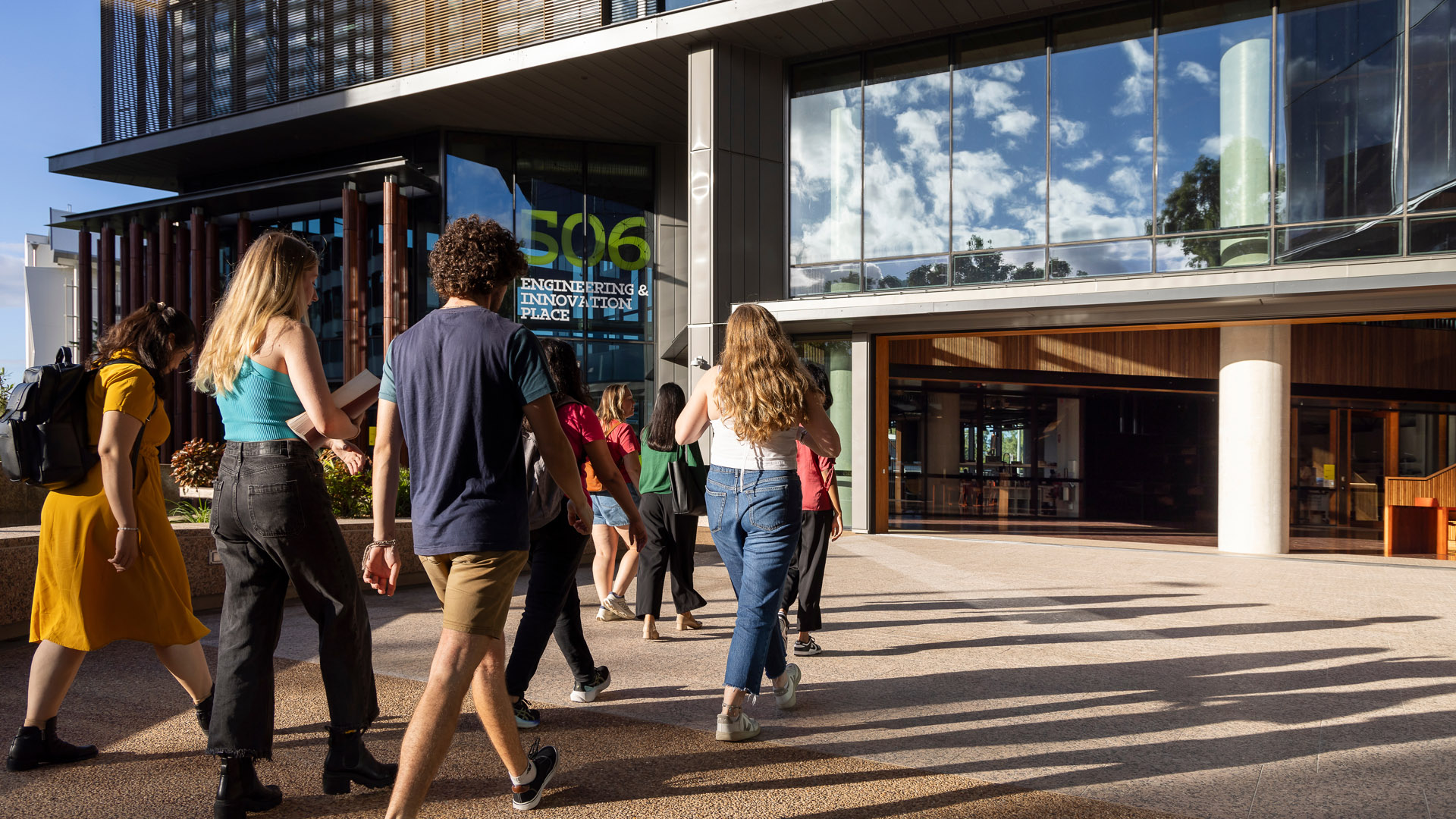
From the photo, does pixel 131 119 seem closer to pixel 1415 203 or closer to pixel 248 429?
pixel 248 429

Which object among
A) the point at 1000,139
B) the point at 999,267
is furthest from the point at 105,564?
the point at 1000,139

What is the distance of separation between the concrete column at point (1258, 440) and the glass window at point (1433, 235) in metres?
1.86

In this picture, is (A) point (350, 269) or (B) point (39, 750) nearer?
(B) point (39, 750)

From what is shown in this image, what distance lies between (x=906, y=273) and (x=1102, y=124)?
365 cm

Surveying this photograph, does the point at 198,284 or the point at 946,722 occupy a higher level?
the point at 198,284

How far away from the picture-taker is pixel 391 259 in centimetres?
1877

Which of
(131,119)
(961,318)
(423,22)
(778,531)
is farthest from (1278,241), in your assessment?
(131,119)

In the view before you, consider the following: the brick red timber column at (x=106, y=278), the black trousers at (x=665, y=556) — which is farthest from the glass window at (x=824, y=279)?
the brick red timber column at (x=106, y=278)

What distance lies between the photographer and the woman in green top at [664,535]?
6254 millimetres

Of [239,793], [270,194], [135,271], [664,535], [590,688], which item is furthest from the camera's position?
[135,271]

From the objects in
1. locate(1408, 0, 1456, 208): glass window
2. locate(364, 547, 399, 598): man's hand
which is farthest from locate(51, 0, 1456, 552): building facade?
locate(364, 547, 399, 598): man's hand

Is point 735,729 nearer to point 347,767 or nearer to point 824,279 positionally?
point 347,767

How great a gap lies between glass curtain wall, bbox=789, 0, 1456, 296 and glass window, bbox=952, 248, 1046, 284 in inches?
1.0

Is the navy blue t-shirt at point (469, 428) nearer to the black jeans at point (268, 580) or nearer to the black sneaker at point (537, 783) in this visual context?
the black jeans at point (268, 580)
